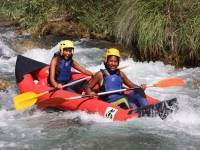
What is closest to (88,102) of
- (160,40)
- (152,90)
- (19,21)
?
(152,90)

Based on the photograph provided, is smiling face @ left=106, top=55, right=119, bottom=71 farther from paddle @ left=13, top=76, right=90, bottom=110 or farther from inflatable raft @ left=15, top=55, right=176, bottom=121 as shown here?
paddle @ left=13, top=76, right=90, bottom=110

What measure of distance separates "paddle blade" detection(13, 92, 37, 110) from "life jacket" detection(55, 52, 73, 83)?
719 mm

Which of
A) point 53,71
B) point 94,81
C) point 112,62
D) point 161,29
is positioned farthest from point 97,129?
point 161,29

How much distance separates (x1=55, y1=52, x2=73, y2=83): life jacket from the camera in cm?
814

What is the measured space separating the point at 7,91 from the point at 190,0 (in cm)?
395

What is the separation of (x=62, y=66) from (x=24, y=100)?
100 centimetres

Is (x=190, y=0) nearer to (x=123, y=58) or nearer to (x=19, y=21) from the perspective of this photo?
(x=123, y=58)

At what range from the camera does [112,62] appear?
7242mm

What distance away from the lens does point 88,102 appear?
7.38m

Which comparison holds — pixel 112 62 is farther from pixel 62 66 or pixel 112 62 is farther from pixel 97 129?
pixel 62 66

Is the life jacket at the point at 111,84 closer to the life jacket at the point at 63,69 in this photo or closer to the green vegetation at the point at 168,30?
the life jacket at the point at 63,69

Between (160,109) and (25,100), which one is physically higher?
(25,100)

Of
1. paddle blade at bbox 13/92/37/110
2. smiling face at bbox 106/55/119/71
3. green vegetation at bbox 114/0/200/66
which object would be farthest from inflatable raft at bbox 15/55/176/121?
green vegetation at bbox 114/0/200/66

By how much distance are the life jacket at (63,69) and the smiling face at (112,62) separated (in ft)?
3.45
